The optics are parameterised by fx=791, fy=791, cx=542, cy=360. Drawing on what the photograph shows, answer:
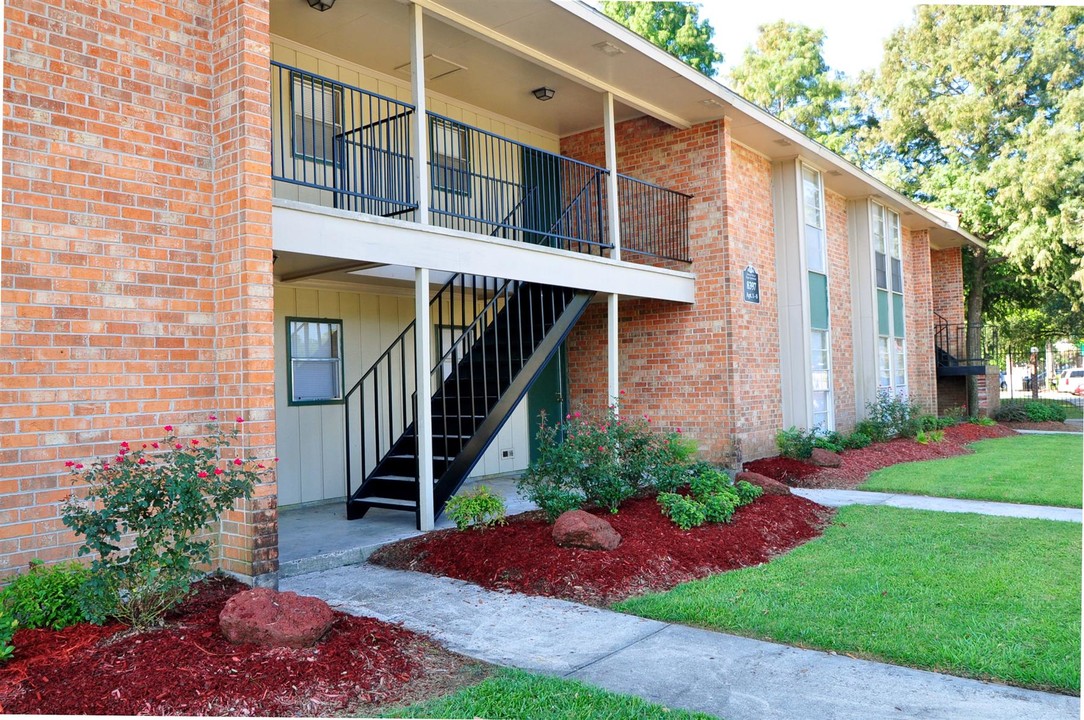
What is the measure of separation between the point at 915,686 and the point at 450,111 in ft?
29.3

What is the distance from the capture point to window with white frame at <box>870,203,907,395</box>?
16.4 metres

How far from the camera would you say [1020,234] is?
64.2ft

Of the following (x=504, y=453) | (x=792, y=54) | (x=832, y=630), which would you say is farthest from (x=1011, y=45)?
(x=832, y=630)

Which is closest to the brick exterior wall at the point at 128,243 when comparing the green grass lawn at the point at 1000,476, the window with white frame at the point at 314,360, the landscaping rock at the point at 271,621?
the landscaping rock at the point at 271,621

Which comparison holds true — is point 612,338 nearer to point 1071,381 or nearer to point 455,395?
point 455,395

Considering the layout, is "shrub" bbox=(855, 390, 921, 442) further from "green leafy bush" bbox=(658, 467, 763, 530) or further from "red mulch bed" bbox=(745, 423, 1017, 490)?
"green leafy bush" bbox=(658, 467, 763, 530)

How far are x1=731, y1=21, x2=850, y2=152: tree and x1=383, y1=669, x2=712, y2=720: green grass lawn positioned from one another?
2889 cm

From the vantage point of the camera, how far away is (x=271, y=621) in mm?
4031

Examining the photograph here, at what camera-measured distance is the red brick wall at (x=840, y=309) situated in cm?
1486

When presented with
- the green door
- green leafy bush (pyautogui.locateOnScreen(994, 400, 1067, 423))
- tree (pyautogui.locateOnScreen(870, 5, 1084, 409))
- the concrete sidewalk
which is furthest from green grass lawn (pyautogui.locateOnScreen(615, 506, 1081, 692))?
green leafy bush (pyautogui.locateOnScreen(994, 400, 1067, 423))

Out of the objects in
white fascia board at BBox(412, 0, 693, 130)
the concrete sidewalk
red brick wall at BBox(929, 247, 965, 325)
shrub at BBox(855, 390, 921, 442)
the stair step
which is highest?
white fascia board at BBox(412, 0, 693, 130)

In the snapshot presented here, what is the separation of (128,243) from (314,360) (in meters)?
3.87

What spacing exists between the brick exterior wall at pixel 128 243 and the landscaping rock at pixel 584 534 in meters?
2.21

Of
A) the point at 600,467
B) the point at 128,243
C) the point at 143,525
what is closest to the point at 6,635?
the point at 143,525
